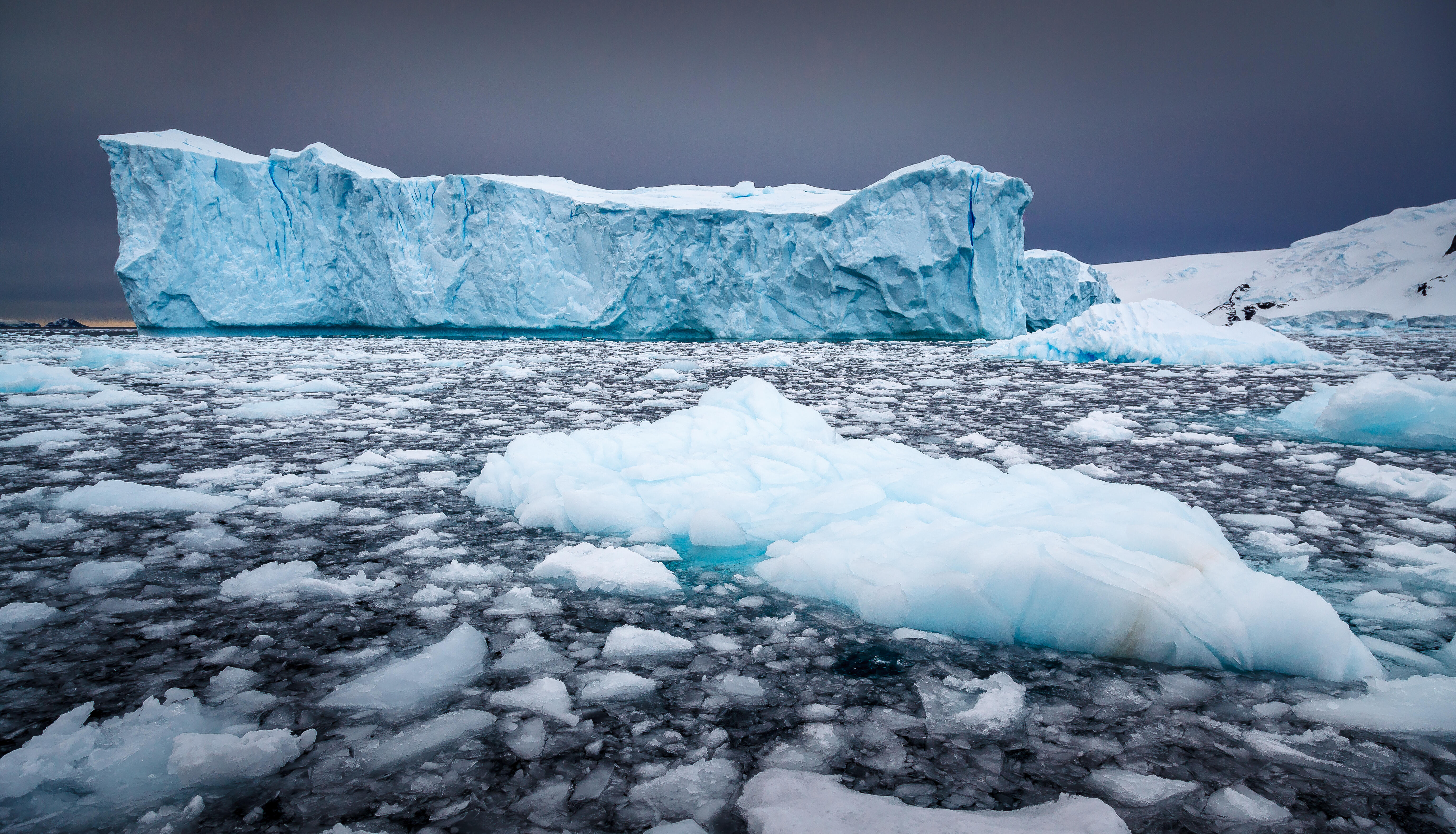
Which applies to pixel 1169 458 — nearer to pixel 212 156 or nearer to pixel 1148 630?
pixel 1148 630

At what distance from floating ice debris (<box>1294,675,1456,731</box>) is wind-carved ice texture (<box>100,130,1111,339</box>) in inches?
659

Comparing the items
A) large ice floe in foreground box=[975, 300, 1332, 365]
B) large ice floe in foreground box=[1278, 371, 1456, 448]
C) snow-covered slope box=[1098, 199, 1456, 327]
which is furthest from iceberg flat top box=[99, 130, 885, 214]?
snow-covered slope box=[1098, 199, 1456, 327]

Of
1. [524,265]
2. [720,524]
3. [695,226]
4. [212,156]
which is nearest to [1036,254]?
[695,226]

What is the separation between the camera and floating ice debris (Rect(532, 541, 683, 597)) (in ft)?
5.75

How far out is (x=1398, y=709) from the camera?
3.80 ft

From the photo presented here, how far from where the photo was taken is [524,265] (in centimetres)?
1783

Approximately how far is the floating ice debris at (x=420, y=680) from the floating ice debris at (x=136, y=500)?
1491mm

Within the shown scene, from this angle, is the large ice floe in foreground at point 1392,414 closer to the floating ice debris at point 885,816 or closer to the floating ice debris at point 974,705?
the floating ice debris at point 974,705

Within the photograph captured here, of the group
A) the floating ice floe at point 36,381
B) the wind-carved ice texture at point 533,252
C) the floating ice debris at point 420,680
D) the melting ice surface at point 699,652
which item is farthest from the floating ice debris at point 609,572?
the wind-carved ice texture at point 533,252

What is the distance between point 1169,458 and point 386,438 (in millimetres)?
3991

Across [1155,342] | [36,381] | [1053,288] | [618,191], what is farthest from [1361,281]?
[36,381]

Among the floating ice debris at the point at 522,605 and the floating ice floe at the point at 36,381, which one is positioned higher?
the floating ice debris at the point at 522,605

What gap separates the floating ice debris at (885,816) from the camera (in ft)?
2.79

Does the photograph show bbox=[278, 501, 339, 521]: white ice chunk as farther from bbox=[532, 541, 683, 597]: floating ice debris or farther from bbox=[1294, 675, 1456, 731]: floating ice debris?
bbox=[1294, 675, 1456, 731]: floating ice debris
